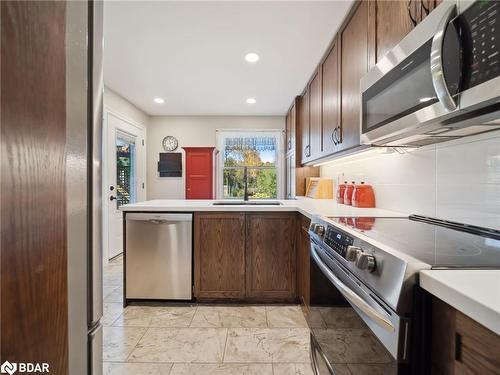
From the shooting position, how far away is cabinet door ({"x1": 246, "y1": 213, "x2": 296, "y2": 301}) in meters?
2.28

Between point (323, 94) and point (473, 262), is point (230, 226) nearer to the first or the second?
point (323, 94)

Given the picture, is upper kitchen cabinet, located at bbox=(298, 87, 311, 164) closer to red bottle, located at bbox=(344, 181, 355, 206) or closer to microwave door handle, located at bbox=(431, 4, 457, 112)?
red bottle, located at bbox=(344, 181, 355, 206)

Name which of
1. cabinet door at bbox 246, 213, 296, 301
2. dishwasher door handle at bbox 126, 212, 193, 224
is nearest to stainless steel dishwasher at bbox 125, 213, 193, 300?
dishwasher door handle at bbox 126, 212, 193, 224

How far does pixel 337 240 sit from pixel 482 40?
31.6 inches

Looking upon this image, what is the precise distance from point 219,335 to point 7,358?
173cm

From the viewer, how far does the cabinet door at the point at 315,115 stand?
2684mm

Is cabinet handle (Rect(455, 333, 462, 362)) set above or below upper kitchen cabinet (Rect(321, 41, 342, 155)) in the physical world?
below

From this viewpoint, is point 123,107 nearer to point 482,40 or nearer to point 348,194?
point 348,194

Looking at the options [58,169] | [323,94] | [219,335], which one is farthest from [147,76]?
[58,169]

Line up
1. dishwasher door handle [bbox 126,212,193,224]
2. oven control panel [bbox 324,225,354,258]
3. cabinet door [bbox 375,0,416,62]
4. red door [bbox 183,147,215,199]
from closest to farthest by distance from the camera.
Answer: oven control panel [bbox 324,225,354,258], cabinet door [bbox 375,0,416,62], dishwasher door handle [bbox 126,212,193,224], red door [bbox 183,147,215,199]

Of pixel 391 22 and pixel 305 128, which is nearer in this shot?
pixel 391 22

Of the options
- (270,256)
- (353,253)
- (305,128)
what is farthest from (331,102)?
(353,253)

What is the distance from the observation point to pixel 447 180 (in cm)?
132

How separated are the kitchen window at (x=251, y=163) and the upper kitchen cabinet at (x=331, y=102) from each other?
265 cm
